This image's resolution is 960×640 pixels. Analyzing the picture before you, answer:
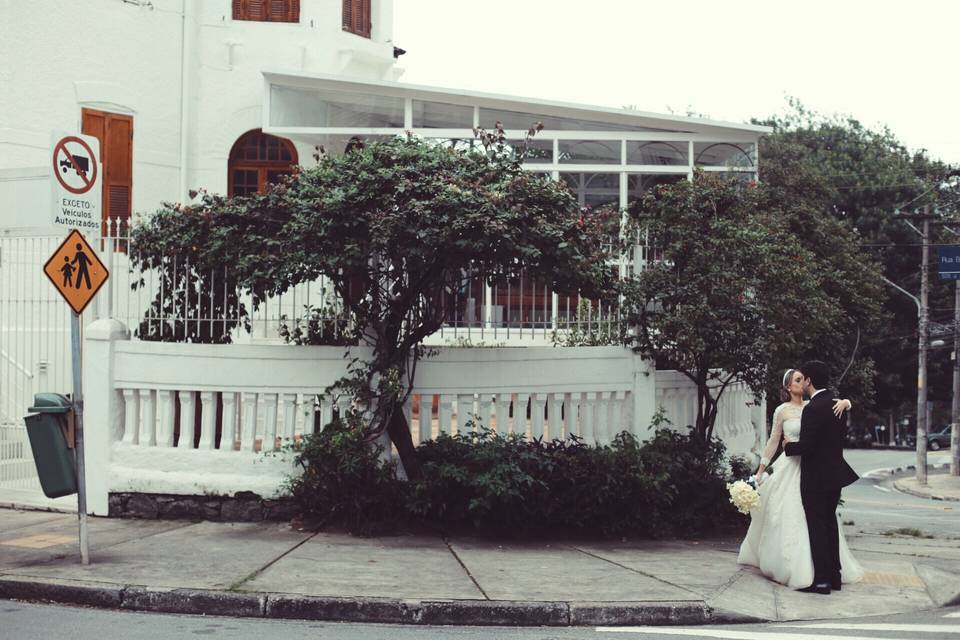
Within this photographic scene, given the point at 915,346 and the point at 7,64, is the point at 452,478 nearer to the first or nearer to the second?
the point at 7,64

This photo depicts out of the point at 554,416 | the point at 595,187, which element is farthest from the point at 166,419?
the point at 595,187

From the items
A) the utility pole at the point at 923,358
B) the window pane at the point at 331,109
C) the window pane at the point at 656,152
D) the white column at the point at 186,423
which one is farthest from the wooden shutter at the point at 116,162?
the utility pole at the point at 923,358

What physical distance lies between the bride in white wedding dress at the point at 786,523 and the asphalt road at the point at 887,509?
5.05 m

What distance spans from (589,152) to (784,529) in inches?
391


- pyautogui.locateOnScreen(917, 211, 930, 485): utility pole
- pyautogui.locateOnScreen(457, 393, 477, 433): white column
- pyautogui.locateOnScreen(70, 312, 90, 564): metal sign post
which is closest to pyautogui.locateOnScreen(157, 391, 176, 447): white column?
pyautogui.locateOnScreen(70, 312, 90, 564): metal sign post

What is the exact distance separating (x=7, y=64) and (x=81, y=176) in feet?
23.9

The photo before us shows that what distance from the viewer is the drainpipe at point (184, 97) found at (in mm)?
16641

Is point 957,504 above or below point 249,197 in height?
below

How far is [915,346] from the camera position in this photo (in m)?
44.3

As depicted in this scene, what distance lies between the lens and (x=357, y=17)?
18.4 meters

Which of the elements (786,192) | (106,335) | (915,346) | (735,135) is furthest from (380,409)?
(915,346)

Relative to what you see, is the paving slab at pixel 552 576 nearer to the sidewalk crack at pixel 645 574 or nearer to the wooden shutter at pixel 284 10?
the sidewalk crack at pixel 645 574

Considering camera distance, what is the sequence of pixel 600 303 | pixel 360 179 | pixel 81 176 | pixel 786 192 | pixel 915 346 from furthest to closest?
1. pixel 915 346
2. pixel 786 192
3. pixel 600 303
4. pixel 360 179
5. pixel 81 176

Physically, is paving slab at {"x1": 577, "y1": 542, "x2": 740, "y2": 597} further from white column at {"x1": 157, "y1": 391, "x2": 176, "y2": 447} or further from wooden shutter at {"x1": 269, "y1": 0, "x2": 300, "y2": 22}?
wooden shutter at {"x1": 269, "y1": 0, "x2": 300, "y2": 22}
